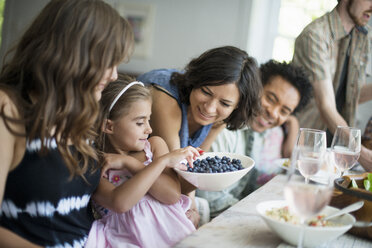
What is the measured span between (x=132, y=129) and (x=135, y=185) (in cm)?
27

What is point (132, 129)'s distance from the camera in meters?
1.41

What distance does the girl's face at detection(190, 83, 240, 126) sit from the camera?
177 cm

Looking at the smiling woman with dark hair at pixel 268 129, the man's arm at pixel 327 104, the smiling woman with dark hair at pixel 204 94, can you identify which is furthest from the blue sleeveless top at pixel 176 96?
the man's arm at pixel 327 104

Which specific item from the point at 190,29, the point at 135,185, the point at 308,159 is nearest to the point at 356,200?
the point at 308,159

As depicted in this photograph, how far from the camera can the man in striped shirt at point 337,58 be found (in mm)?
2439

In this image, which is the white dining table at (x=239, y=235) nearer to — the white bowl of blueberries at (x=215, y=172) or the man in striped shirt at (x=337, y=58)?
the white bowl of blueberries at (x=215, y=172)

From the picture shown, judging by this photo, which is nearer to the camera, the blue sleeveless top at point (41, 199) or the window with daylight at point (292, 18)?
the blue sleeveless top at point (41, 199)

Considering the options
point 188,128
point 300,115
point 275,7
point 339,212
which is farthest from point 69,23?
point 275,7

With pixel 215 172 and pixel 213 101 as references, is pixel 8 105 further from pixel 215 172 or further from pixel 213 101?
pixel 213 101

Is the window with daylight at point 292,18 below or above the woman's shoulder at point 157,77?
above

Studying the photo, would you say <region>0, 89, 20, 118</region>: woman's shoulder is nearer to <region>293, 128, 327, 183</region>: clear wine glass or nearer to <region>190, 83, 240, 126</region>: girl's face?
<region>293, 128, 327, 183</region>: clear wine glass

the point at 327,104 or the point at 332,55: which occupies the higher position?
the point at 332,55

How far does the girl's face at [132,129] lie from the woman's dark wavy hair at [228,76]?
1.49 ft

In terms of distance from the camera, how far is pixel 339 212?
3.24 feet
